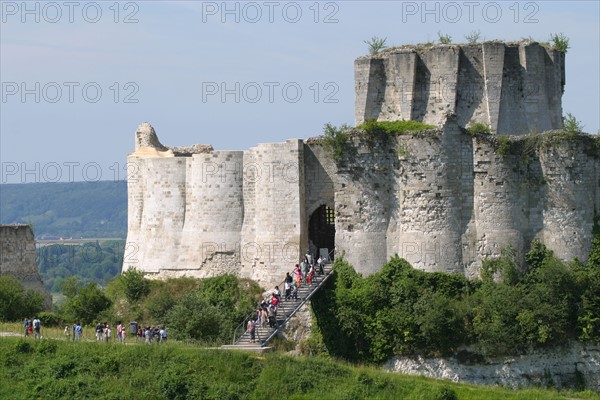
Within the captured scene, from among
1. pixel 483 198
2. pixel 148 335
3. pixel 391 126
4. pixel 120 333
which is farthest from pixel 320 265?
pixel 120 333

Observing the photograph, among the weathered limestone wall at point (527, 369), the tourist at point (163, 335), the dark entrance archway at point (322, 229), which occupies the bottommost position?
the weathered limestone wall at point (527, 369)

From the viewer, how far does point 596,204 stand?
191ft

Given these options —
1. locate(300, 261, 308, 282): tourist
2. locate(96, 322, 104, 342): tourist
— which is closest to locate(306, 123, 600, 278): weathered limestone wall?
locate(300, 261, 308, 282): tourist

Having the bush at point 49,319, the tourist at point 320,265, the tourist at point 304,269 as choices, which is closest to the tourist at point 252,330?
the tourist at point 304,269

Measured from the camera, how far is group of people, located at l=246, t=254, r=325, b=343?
183 feet

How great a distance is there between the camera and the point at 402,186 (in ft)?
191

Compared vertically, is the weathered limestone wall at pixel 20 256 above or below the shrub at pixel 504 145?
below

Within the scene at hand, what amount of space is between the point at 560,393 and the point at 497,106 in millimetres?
11673

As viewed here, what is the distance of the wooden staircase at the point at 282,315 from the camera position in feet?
179

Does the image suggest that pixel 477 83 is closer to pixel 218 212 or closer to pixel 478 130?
pixel 478 130

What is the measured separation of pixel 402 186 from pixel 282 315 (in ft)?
21.1

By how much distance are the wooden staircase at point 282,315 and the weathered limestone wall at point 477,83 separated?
728 centimetres

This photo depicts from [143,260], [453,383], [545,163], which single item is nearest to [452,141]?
[545,163]

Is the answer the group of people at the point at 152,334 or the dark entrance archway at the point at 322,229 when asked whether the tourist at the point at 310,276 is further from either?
the group of people at the point at 152,334
